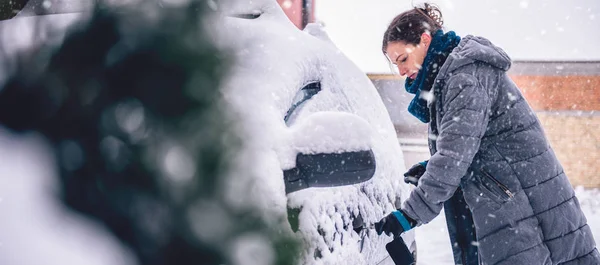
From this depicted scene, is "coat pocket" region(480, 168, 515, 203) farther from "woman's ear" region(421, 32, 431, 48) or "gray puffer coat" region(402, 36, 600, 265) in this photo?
"woman's ear" region(421, 32, 431, 48)

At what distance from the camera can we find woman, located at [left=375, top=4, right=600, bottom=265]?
1.75m

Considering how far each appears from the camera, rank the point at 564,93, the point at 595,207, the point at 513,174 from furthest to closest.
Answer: the point at 564,93, the point at 595,207, the point at 513,174

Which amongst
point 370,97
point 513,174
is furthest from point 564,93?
point 513,174

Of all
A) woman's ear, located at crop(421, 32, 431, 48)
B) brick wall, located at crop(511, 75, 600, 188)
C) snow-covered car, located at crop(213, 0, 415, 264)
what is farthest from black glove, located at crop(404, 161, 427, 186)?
brick wall, located at crop(511, 75, 600, 188)

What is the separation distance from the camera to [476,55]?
1.78 meters

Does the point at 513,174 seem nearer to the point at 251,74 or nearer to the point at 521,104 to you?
the point at 521,104

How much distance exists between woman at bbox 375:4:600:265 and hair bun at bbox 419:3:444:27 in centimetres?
19

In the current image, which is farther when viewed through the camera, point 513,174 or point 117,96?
point 513,174

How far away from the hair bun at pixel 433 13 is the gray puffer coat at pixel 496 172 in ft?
0.76

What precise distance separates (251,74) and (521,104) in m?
1.07

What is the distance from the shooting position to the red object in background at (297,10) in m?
7.03

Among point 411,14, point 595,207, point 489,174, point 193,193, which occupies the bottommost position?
point 595,207

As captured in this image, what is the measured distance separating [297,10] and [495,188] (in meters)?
5.97

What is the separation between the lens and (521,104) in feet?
6.13
